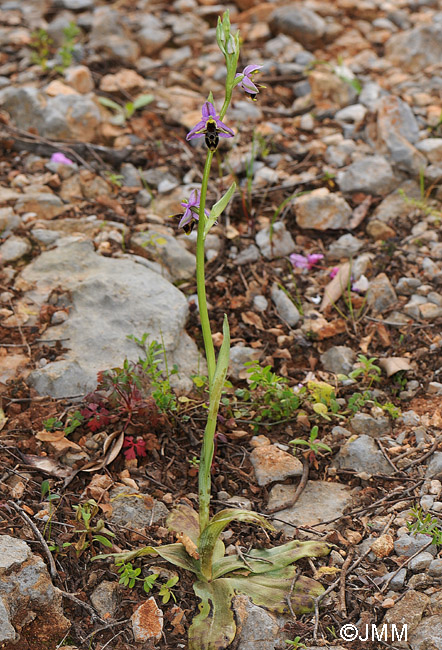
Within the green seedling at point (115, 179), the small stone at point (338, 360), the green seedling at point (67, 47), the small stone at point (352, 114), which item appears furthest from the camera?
the green seedling at point (67, 47)

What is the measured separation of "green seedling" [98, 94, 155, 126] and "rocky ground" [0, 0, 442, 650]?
3 centimetres

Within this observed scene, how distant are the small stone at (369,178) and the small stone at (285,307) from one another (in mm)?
1106

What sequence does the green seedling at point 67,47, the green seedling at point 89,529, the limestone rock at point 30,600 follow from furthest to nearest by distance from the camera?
the green seedling at point 67,47 < the green seedling at point 89,529 < the limestone rock at point 30,600

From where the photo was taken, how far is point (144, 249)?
4.45 m

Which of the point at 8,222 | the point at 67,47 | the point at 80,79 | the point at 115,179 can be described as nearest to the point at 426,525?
the point at 8,222

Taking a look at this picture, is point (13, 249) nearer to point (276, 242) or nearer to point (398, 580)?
point (276, 242)

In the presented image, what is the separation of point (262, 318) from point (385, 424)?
1102 mm

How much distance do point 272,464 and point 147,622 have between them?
1002 mm

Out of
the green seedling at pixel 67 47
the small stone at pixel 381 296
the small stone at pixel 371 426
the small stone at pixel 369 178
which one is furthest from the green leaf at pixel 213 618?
the green seedling at pixel 67 47

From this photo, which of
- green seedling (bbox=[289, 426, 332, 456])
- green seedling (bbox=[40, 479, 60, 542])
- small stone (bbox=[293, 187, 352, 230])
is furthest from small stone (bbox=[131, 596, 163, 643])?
small stone (bbox=[293, 187, 352, 230])

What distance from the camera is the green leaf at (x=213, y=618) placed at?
101 inches

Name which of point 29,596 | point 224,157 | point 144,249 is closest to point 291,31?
point 224,157

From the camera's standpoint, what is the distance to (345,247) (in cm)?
460

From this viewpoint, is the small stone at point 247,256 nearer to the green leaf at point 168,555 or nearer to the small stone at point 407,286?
the small stone at point 407,286
